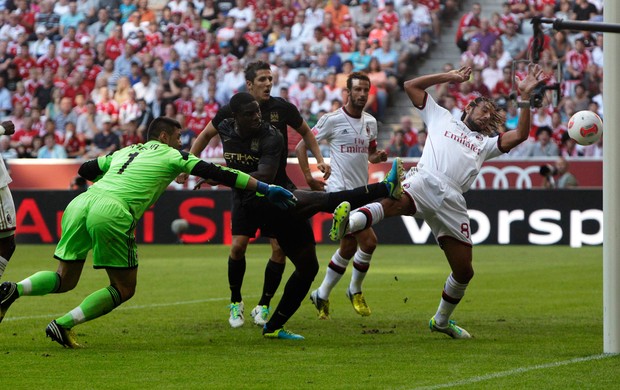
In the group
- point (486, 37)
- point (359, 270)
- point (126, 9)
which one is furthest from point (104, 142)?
point (359, 270)

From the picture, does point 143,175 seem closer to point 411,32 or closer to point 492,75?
point 492,75

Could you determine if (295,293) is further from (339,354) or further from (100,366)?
(100,366)

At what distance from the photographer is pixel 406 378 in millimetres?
8203

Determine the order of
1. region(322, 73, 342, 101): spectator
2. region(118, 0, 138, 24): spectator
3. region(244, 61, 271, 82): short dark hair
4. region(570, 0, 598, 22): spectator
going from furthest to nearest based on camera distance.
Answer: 1. region(118, 0, 138, 24): spectator
2. region(322, 73, 342, 101): spectator
3. region(570, 0, 598, 22): spectator
4. region(244, 61, 271, 82): short dark hair

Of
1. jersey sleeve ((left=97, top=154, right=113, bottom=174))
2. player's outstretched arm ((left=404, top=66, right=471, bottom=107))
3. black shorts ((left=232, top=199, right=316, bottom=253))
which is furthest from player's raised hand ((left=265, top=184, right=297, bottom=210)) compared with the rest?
player's outstretched arm ((left=404, top=66, right=471, bottom=107))

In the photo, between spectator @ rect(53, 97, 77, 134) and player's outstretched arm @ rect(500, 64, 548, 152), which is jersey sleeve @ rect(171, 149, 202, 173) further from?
spectator @ rect(53, 97, 77, 134)

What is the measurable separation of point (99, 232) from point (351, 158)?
4.46 meters

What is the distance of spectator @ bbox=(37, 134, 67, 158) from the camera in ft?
92.9

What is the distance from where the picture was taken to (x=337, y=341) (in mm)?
10523

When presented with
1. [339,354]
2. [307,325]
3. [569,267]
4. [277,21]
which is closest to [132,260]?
[339,354]

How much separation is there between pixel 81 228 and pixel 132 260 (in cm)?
49

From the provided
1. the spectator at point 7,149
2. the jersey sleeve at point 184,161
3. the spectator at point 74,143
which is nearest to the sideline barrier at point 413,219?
the spectator at point 74,143

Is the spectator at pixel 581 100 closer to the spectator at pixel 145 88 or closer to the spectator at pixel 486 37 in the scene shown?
the spectator at pixel 486 37

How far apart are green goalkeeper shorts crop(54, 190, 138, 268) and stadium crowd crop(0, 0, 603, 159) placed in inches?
659
